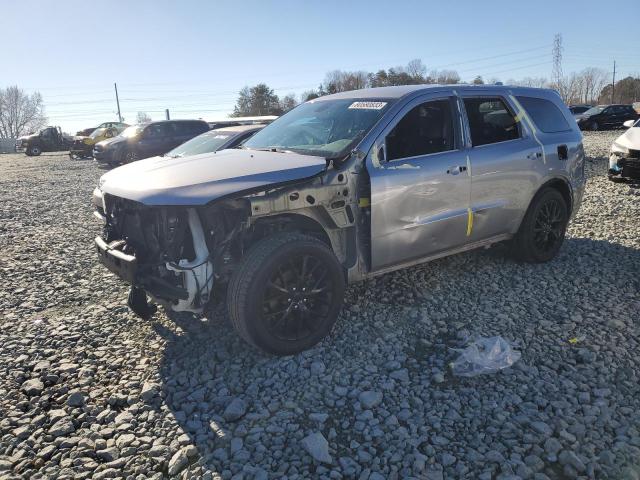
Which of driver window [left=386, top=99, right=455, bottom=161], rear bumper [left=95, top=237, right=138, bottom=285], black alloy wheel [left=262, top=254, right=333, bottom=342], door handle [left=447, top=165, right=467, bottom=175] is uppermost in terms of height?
driver window [left=386, top=99, right=455, bottom=161]

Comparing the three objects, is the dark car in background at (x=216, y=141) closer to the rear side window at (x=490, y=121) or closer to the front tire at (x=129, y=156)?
the rear side window at (x=490, y=121)

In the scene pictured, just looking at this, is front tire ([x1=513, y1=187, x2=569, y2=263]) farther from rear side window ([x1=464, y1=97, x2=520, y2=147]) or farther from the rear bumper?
the rear bumper

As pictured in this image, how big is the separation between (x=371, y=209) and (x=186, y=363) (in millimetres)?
1706

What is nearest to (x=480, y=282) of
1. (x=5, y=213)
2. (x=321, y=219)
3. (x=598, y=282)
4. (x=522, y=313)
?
(x=522, y=313)

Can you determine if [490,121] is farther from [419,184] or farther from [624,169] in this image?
[624,169]

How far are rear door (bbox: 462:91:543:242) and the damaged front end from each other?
226 centimetres

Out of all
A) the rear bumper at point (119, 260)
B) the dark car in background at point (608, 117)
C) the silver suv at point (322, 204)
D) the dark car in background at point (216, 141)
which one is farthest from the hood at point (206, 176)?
the dark car in background at point (608, 117)

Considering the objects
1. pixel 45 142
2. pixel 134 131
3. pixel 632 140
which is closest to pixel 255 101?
pixel 45 142

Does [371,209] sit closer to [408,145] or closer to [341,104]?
[408,145]

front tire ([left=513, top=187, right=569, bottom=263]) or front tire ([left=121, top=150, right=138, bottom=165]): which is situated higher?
front tire ([left=121, top=150, right=138, bottom=165])

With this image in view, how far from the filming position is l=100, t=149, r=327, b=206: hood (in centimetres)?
295

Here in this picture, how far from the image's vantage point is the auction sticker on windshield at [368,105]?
3.87 meters

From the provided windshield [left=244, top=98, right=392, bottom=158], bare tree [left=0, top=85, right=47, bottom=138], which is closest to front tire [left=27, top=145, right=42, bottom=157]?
windshield [left=244, top=98, right=392, bottom=158]

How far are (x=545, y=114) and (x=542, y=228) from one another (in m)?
1.19
